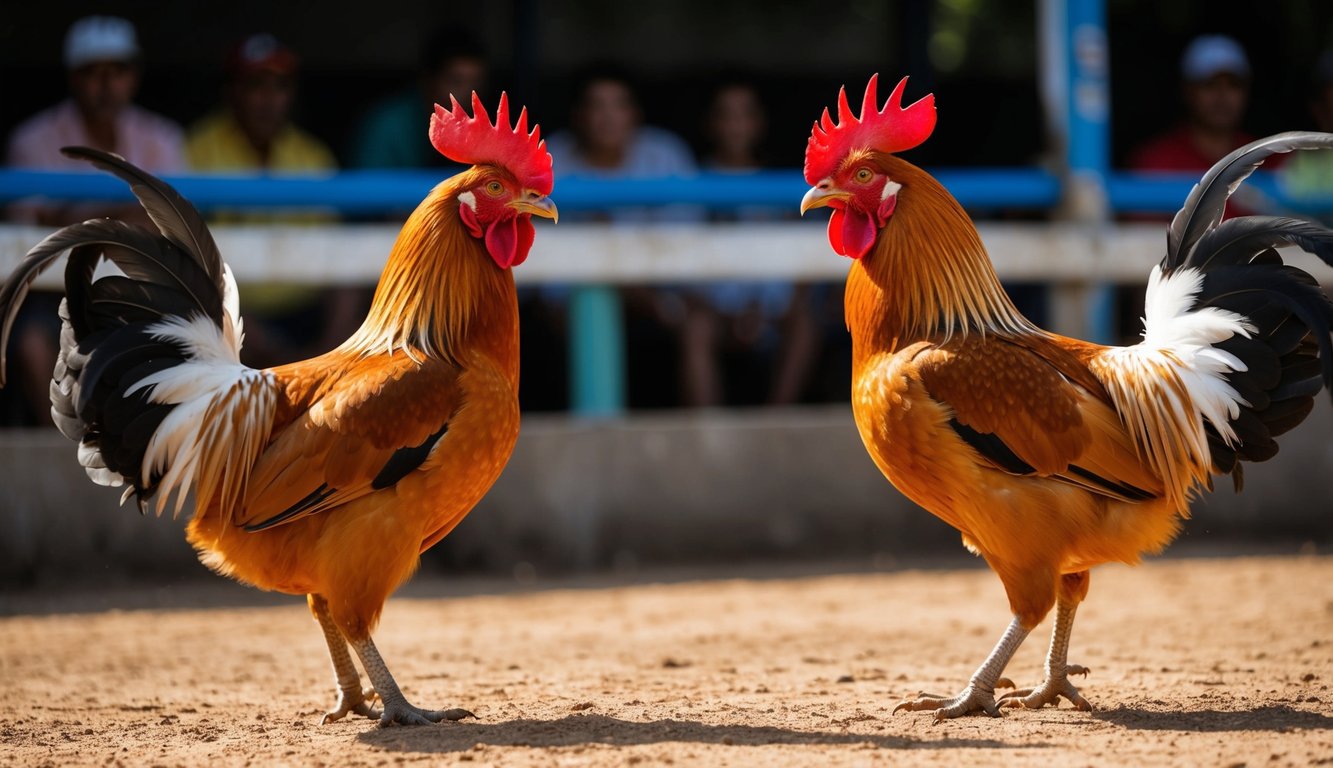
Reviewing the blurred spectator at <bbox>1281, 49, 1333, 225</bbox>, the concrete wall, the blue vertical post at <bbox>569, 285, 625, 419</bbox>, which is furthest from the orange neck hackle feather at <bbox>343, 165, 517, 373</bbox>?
the blurred spectator at <bbox>1281, 49, 1333, 225</bbox>

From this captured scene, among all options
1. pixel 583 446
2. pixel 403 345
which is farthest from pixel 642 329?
pixel 403 345

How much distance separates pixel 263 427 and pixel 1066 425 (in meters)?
2.73

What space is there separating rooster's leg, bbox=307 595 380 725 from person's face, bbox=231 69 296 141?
5.43 meters

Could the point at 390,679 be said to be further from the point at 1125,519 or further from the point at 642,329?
the point at 642,329

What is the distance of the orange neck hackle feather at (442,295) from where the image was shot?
16.2ft

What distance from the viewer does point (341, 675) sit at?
4.86 m

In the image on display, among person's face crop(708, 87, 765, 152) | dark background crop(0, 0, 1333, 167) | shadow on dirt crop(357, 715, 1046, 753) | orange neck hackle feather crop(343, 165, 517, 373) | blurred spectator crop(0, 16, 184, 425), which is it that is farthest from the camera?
dark background crop(0, 0, 1333, 167)

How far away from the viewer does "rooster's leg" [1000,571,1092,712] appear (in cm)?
480

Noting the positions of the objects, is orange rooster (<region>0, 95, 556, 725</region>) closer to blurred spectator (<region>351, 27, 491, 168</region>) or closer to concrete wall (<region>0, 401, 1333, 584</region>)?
concrete wall (<region>0, 401, 1333, 584</region>)

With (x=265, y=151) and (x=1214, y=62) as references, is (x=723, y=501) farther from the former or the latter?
(x=1214, y=62)

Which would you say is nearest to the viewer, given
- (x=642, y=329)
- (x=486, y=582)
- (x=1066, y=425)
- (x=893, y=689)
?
(x=1066, y=425)

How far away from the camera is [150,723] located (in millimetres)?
4914

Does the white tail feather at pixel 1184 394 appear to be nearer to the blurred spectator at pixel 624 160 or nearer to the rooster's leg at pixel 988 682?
the rooster's leg at pixel 988 682

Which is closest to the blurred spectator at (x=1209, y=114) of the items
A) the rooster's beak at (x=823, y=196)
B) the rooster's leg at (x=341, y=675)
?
the rooster's beak at (x=823, y=196)
